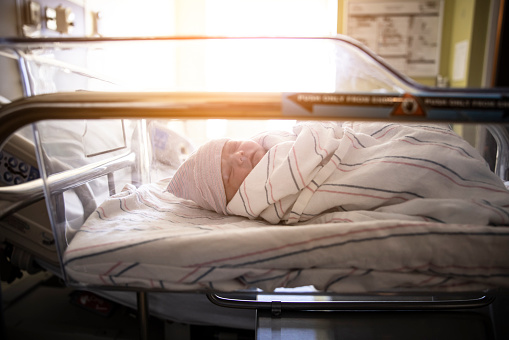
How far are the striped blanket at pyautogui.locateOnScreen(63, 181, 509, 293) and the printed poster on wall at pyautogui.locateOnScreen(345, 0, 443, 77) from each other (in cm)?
280

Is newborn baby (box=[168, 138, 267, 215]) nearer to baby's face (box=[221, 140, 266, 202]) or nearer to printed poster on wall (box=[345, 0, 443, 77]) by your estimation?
baby's face (box=[221, 140, 266, 202])

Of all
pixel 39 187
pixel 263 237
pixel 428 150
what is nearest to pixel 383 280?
pixel 263 237

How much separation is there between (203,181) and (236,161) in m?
0.10

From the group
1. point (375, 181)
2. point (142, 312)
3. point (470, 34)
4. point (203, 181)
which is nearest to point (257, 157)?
point (203, 181)

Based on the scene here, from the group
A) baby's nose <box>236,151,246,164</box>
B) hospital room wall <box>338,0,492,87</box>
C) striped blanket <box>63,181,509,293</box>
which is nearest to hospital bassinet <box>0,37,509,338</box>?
striped blanket <box>63,181,509,293</box>

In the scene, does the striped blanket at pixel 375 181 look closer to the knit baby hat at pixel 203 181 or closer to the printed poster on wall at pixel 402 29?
the knit baby hat at pixel 203 181

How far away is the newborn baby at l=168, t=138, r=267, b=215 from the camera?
2.68 feet

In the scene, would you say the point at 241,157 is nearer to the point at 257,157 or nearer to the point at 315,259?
the point at 257,157

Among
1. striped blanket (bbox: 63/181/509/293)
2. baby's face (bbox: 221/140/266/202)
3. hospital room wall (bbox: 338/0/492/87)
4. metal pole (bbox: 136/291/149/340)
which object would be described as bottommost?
metal pole (bbox: 136/291/149/340)

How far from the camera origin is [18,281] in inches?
43.9

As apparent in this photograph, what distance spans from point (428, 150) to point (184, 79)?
8.62ft

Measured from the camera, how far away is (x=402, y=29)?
9.70 feet

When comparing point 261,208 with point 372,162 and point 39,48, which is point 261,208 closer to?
point 372,162

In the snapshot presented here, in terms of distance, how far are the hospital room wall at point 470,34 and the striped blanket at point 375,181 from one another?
2.28m
